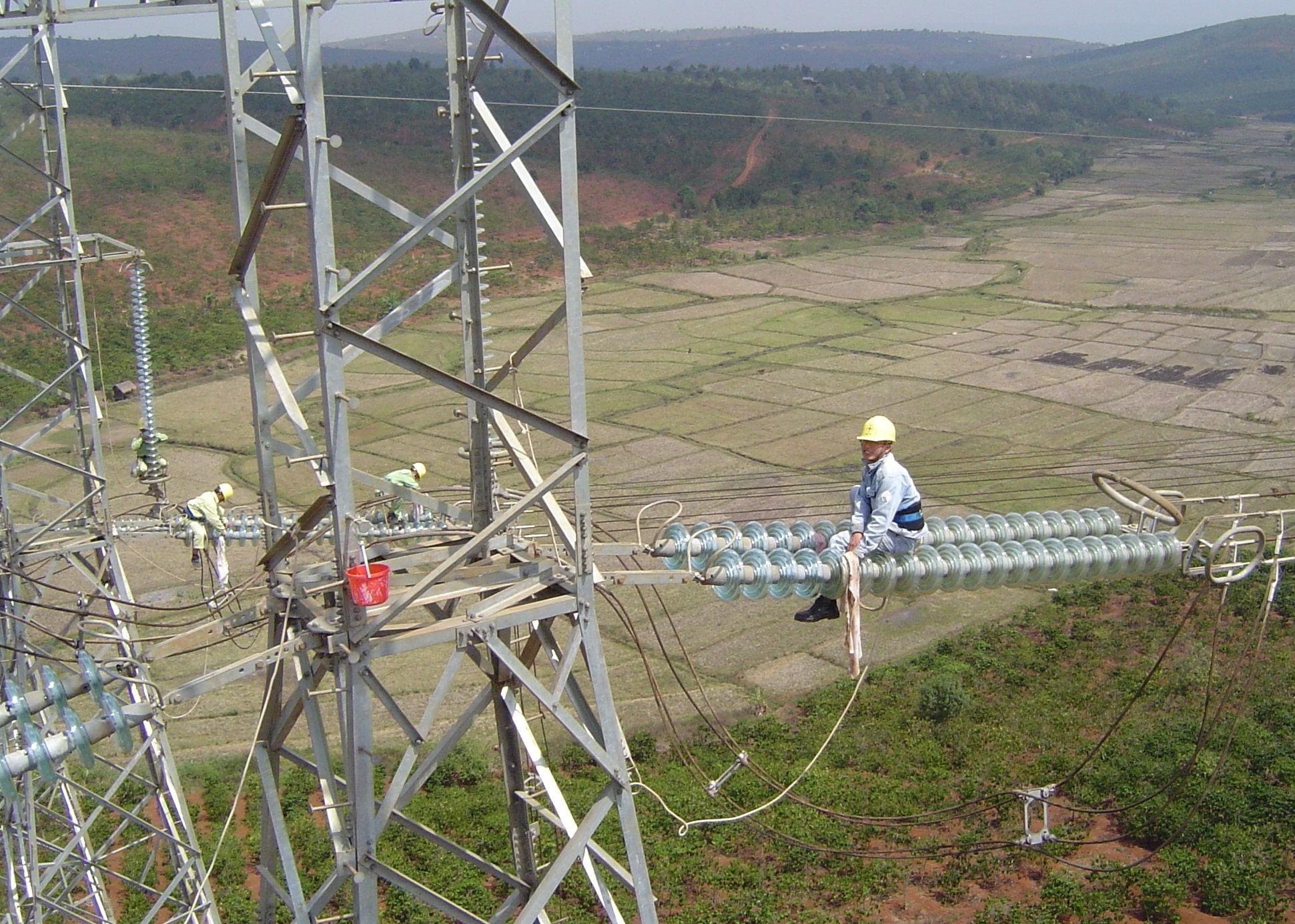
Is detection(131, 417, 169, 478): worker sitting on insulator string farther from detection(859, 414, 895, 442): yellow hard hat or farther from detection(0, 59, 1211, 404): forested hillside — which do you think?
detection(0, 59, 1211, 404): forested hillside

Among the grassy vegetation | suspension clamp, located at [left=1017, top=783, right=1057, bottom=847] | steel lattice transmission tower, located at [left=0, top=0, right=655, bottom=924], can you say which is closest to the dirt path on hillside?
the grassy vegetation

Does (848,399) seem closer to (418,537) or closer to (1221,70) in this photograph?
(418,537)

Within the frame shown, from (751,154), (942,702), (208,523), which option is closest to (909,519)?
(942,702)

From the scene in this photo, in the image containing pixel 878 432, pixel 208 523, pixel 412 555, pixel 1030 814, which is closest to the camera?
pixel 412 555

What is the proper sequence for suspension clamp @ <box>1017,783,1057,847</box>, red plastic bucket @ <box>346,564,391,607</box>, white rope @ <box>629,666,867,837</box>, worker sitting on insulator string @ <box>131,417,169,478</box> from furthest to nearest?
worker sitting on insulator string @ <box>131,417,169,478</box>
suspension clamp @ <box>1017,783,1057,847</box>
white rope @ <box>629,666,867,837</box>
red plastic bucket @ <box>346,564,391,607</box>

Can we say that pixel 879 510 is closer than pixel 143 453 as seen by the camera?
Yes

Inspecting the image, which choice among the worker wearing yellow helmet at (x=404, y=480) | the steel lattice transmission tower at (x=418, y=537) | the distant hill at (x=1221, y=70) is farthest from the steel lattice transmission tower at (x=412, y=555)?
the distant hill at (x=1221, y=70)

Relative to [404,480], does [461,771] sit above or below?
below
